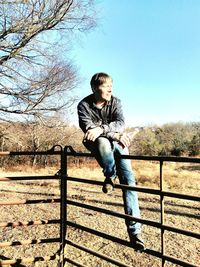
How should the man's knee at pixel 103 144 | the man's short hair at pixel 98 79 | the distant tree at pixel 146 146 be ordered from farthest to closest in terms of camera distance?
the distant tree at pixel 146 146
the man's short hair at pixel 98 79
the man's knee at pixel 103 144

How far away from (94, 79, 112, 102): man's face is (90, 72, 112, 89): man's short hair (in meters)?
0.02

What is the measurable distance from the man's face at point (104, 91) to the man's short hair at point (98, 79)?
0.08ft

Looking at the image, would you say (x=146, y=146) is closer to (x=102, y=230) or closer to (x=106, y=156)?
(x=102, y=230)

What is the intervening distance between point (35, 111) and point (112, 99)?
7.23 m

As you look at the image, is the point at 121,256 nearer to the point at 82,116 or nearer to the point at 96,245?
the point at 96,245

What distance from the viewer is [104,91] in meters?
2.94

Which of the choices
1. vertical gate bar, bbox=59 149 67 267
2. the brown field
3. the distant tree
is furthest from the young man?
the distant tree

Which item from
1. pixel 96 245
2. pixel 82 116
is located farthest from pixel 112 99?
pixel 96 245

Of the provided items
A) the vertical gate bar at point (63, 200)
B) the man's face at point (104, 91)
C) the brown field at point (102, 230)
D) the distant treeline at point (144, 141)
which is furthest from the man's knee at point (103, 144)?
the distant treeline at point (144, 141)

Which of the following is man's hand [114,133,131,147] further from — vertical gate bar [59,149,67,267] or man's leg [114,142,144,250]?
vertical gate bar [59,149,67,267]

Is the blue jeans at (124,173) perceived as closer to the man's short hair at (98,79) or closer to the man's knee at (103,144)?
the man's knee at (103,144)

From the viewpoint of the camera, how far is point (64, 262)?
3867mm

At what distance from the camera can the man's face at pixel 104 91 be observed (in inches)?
115

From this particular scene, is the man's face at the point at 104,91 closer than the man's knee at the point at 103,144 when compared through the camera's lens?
No
